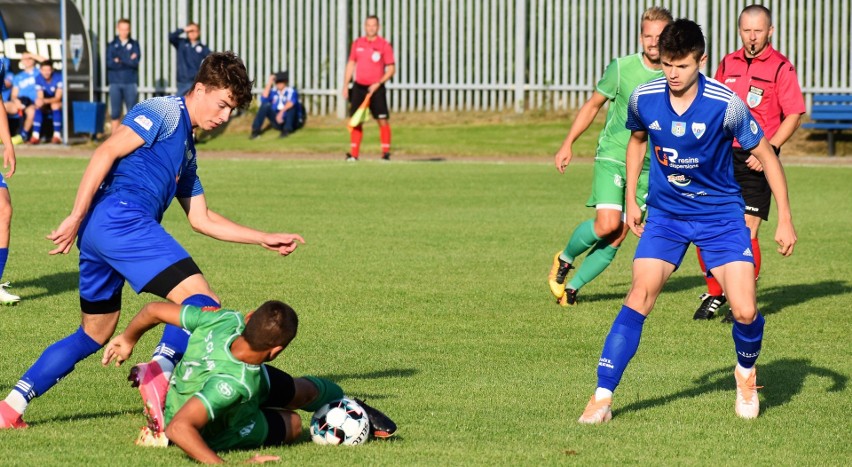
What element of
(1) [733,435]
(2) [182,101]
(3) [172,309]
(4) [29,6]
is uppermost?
(4) [29,6]

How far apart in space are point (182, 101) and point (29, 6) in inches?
899

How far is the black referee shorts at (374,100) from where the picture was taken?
2372cm

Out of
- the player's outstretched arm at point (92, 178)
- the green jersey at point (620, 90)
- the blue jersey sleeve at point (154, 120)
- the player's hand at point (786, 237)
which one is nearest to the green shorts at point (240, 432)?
the player's outstretched arm at point (92, 178)

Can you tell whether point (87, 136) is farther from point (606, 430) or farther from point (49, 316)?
point (606, 430)

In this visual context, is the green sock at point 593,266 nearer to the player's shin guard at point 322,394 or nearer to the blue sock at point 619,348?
the blue sock at point 619,348

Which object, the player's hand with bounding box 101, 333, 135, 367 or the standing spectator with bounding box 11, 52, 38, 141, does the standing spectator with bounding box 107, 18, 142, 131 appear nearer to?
the standing spectator with bounding box 11, 52, 38, 141

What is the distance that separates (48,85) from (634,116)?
2189 centimetres

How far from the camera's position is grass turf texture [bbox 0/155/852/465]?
604 centimetres

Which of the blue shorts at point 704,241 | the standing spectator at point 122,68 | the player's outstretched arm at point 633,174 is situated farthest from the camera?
the standing spectator at point 122,68

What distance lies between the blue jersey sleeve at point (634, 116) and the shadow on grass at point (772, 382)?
143 centimetres

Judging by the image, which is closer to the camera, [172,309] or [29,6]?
[172,309]

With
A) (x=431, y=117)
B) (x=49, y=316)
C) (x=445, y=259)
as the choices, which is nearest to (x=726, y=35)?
(x=431, y=117)

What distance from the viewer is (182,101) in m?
6.26

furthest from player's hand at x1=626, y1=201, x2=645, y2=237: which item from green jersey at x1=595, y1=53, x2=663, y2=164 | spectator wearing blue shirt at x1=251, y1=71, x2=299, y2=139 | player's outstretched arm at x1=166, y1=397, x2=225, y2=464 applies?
spectator wearing blue shirt at x1=251, y1=71, x2=299, y2=139
